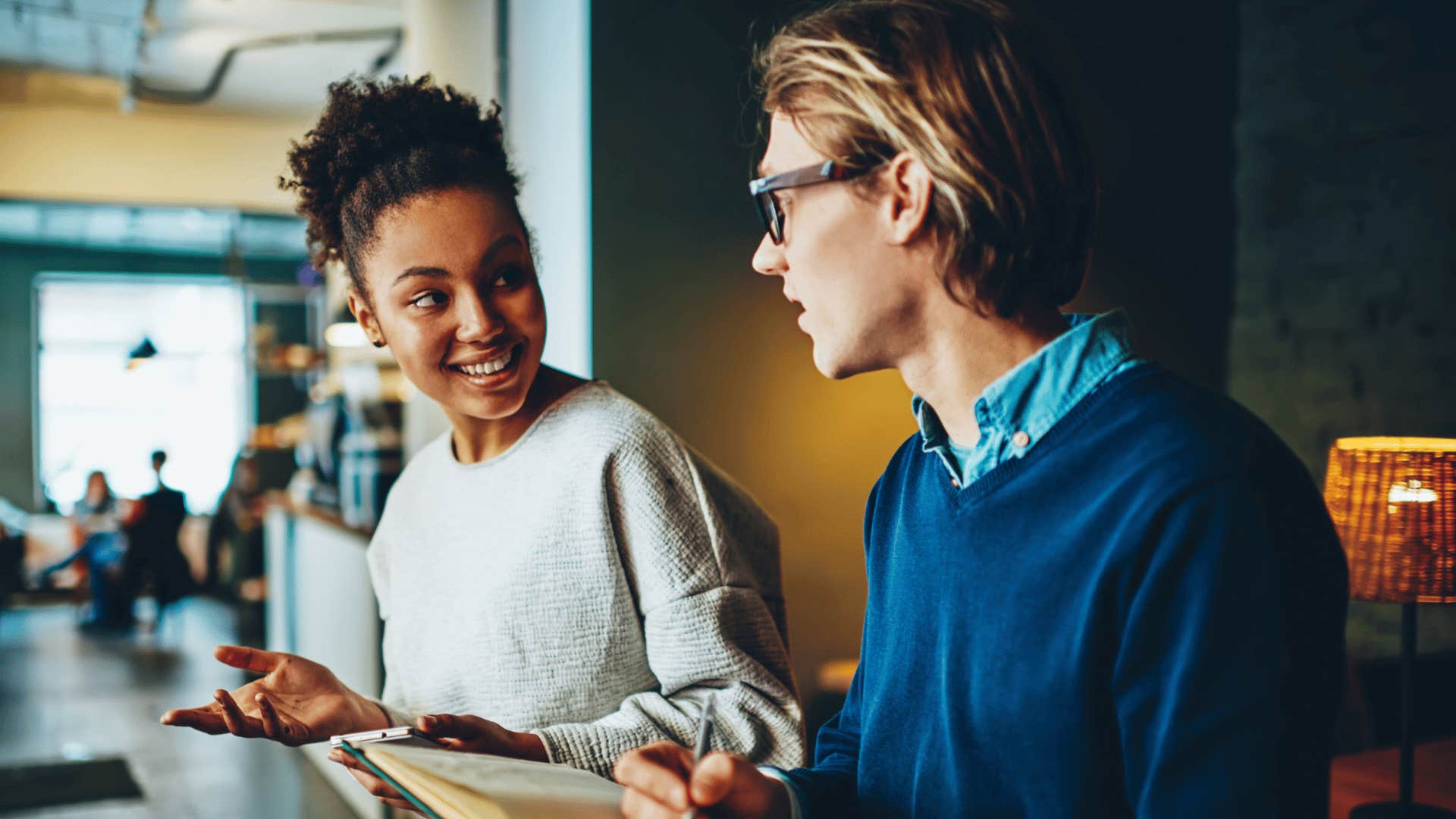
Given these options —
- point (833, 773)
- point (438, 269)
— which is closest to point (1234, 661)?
point (833, 773)

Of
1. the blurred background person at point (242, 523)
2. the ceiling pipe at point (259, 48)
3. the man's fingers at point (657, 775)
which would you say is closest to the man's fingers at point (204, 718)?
the man's fingers at point (657, 775)

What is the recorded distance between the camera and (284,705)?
123cm

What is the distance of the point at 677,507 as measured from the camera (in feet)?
4.44

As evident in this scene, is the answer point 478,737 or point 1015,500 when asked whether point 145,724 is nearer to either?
point 478,737

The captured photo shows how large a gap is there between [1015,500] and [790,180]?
0.36 meters

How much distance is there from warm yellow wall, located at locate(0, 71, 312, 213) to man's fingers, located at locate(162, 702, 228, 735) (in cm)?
616

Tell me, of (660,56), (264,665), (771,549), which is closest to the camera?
(264,665)

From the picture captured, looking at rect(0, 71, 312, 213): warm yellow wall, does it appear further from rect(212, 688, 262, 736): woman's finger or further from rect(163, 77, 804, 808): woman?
rect(212, 688, 262, 736): woman's finger

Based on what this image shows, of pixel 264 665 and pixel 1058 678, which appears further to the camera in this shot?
pixel 264 665

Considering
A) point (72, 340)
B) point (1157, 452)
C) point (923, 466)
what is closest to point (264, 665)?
point (923, 466)

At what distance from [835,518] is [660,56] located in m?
1.30

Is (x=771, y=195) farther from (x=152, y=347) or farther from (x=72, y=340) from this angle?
(x=72, y=340)

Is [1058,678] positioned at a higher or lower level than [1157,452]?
lower

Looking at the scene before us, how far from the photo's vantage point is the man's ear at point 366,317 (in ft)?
4.85
